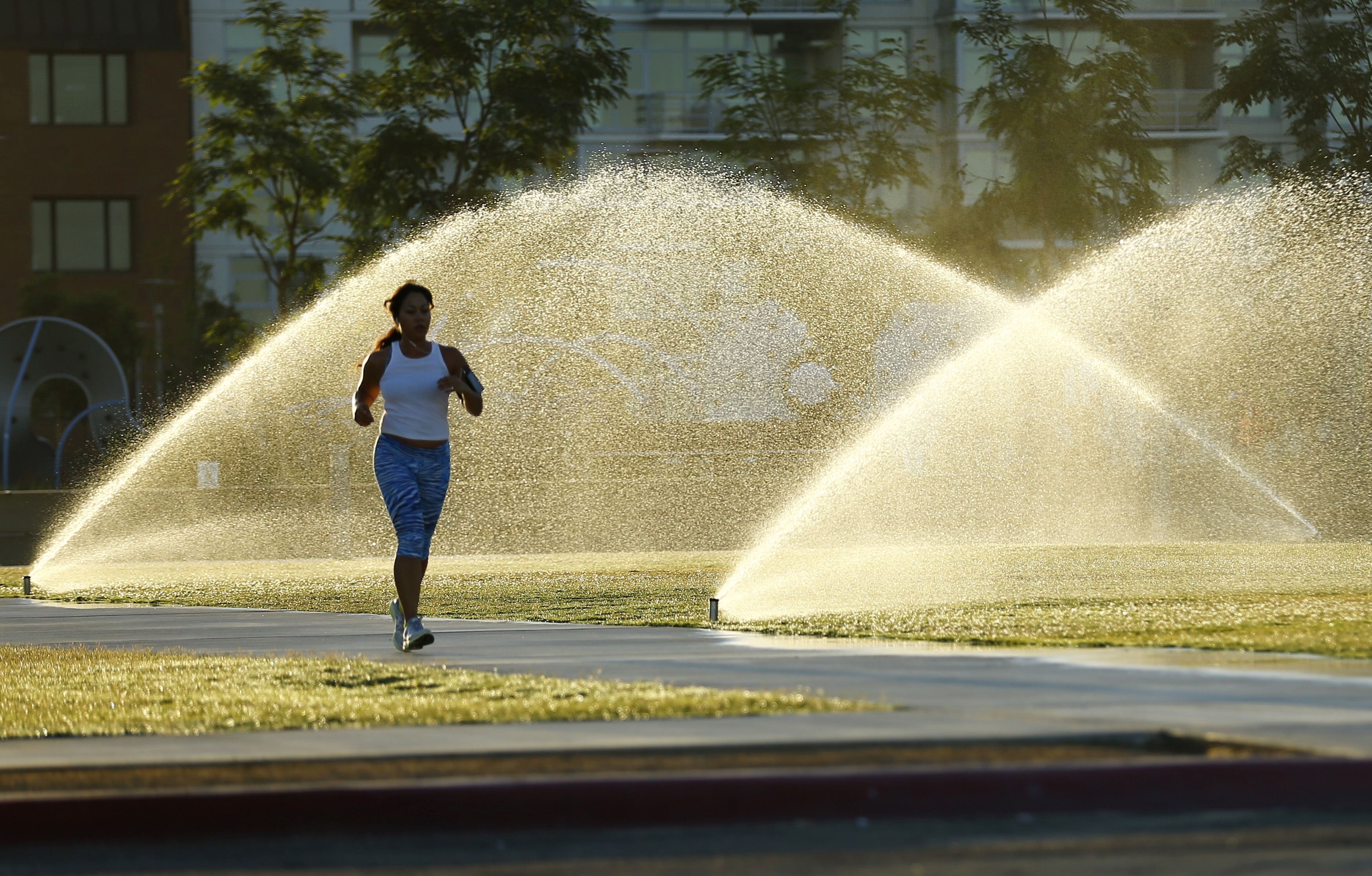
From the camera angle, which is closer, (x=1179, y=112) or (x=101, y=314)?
(x=101, y=314)

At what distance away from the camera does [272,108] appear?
34031 mm

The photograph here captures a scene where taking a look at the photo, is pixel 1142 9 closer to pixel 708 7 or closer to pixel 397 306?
pixel 708 7

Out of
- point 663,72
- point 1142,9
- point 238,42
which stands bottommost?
point 663,72

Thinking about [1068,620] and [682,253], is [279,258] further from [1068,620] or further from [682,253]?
[1068,620]

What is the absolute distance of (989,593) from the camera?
1455 cm

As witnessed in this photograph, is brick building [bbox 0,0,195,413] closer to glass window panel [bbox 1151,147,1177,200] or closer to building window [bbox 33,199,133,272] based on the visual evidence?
building window [bbox 33,199,133,272]

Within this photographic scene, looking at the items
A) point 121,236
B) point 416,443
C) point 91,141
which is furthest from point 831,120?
point 416,443

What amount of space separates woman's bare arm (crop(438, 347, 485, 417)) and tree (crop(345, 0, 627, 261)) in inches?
852

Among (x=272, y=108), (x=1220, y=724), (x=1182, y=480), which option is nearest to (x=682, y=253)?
(x=272, y=108)

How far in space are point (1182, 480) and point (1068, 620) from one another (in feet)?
64.8

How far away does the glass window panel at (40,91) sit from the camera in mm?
53938

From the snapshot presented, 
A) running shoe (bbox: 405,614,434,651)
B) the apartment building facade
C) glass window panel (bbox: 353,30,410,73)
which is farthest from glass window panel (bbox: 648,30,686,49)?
running shoe (bbox: 405,614,434,651)

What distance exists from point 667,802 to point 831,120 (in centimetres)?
3077

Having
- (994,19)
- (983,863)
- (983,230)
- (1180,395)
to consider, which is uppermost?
(994,19)
